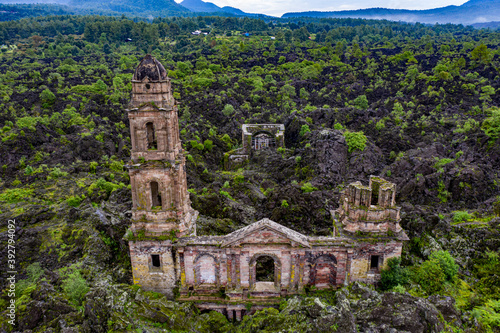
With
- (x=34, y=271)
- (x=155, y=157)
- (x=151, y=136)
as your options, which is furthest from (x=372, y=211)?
(x=34, y=271)

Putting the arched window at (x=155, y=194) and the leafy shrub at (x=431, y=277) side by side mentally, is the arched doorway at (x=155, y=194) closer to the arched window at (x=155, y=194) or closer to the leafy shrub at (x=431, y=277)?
the arched window at (x=155, y=194)

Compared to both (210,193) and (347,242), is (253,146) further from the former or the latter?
(347,242)

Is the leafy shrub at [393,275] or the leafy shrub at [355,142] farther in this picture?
the leafy shrub at [355,142]

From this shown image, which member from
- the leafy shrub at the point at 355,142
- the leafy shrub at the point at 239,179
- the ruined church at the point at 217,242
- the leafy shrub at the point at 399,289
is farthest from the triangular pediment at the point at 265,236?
the leafy shrub at the point at 355,142

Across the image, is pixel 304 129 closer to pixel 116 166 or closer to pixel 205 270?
pixel 116 166

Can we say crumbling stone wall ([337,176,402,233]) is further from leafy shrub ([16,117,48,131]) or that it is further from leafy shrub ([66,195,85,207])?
leafy shrub ([16,117,48,131])

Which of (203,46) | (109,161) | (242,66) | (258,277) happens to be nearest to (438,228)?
(258,277)
